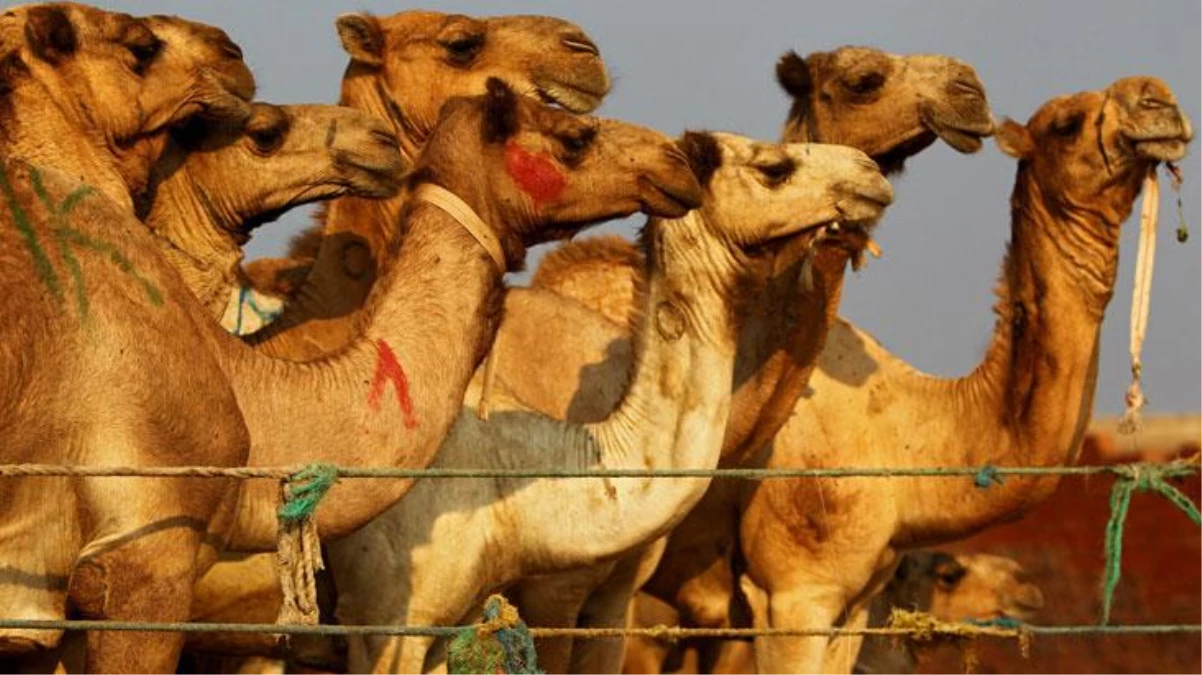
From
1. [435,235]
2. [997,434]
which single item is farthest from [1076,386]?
[435,235]

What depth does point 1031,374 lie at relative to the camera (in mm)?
10953

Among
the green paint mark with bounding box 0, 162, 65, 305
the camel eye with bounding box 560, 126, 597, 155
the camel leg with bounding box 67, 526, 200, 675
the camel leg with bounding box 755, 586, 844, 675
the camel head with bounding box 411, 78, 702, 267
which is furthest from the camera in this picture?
the camel leg with bounding box 755, 586, 844, 675

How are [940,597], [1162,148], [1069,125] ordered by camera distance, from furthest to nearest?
1. [940,597]
2. [1069,125]
3. [1162,148]

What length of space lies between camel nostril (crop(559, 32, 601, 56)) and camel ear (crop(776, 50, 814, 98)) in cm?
128

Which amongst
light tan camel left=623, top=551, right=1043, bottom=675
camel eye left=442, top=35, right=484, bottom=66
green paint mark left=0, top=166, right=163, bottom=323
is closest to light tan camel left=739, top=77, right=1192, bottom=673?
light tan camel left=623, top=551, right=1043, bottom=675

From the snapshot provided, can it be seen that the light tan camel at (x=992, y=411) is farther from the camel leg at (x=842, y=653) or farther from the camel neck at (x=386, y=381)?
the camel neck at (x=386, y=381)

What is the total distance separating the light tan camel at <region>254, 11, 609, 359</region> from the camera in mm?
10000

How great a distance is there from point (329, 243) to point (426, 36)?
3.32ft

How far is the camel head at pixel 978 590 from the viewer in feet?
42.6

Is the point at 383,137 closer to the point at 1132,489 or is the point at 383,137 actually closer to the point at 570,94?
the point at 570,94

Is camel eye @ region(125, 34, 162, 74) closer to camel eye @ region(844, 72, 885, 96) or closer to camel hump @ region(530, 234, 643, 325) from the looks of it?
camel hump @ region(530, 234, 643, 325)

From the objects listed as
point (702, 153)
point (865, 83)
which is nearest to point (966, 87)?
point (865, 83)

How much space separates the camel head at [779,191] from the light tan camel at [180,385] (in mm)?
1099

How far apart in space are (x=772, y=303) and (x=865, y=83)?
1.33 m
